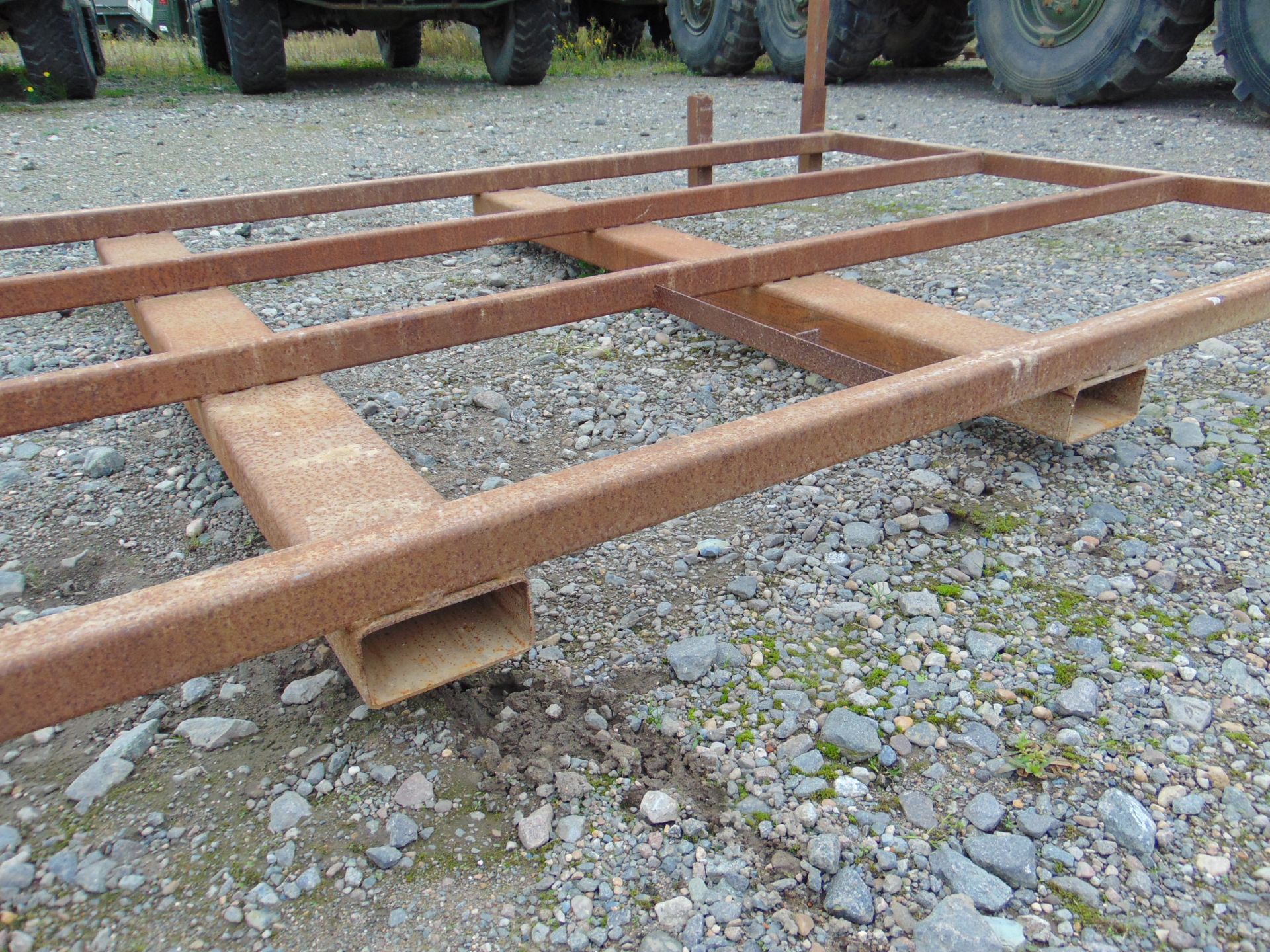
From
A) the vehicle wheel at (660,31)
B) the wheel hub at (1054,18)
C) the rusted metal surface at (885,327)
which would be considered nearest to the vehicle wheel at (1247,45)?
the wheel hub at (1054,18)

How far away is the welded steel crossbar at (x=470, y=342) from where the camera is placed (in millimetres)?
1138

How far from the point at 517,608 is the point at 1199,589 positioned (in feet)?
4.32

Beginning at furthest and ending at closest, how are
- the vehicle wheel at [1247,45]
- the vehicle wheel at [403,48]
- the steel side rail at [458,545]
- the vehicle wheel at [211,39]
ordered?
the vehicle wheel at [403,48] < the vehicle wheel at [211,39] < the vehicle wheel at [1247,45] < the steel side rail at [458,545]

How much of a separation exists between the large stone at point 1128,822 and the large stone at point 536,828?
2.55 ft

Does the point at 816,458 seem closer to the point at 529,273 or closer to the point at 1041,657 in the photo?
the point at 1041,657

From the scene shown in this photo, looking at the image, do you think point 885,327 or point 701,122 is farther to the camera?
point 701,122

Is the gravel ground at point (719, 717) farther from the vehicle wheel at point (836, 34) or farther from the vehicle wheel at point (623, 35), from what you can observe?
the vehicle wheel at point (623, 35)

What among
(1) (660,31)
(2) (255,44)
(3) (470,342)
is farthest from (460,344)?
(1) (660,31)

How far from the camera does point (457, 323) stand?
2.14 m

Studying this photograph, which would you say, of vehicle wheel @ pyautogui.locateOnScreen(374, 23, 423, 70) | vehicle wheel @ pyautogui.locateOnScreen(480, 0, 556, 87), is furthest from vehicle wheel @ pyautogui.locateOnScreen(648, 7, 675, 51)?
vehicle wheel @ pyautogui.locateOnScreen(480, 0, 556, 87)

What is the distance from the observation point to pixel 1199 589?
184 cm

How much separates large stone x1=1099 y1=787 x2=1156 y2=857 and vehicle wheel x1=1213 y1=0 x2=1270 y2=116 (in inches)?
228

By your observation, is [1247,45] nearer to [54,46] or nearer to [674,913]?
[674,913]

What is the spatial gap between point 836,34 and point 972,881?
8674mm
